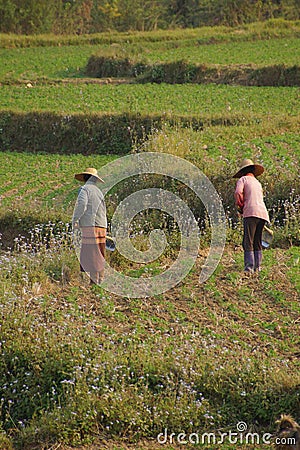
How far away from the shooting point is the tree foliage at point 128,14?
30281 millimetres

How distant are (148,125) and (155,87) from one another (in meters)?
4.19

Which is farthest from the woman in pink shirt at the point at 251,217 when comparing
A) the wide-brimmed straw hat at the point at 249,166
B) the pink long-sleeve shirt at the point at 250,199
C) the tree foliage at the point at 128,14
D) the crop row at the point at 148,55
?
the tree foliage at the point at 128,14

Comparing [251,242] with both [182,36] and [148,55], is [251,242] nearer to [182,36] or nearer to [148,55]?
[148,55]

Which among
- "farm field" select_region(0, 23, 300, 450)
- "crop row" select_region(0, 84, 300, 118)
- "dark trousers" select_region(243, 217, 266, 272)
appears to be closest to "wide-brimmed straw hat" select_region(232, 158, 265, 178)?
"dark trousers" select_region(243, 217, 266, 272)

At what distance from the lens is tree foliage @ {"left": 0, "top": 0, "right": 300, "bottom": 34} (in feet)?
99.3

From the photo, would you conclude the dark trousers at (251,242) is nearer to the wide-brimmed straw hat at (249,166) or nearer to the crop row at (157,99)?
the wide-brimmed straw hat at (249,166)

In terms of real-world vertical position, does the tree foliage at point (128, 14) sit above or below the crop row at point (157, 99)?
above

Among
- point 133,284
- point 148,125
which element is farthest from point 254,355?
point 148,125

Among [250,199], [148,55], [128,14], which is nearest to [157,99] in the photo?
[148,55]

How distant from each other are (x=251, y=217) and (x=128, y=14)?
25.9 meters

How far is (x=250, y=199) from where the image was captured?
9156mm

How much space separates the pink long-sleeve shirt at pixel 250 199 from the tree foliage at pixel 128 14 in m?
21.0

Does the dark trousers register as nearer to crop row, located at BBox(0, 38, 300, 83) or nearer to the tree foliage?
crop row, located at BBox(0, 38, 300, 83)

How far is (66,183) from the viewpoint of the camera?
13734 millimetres
